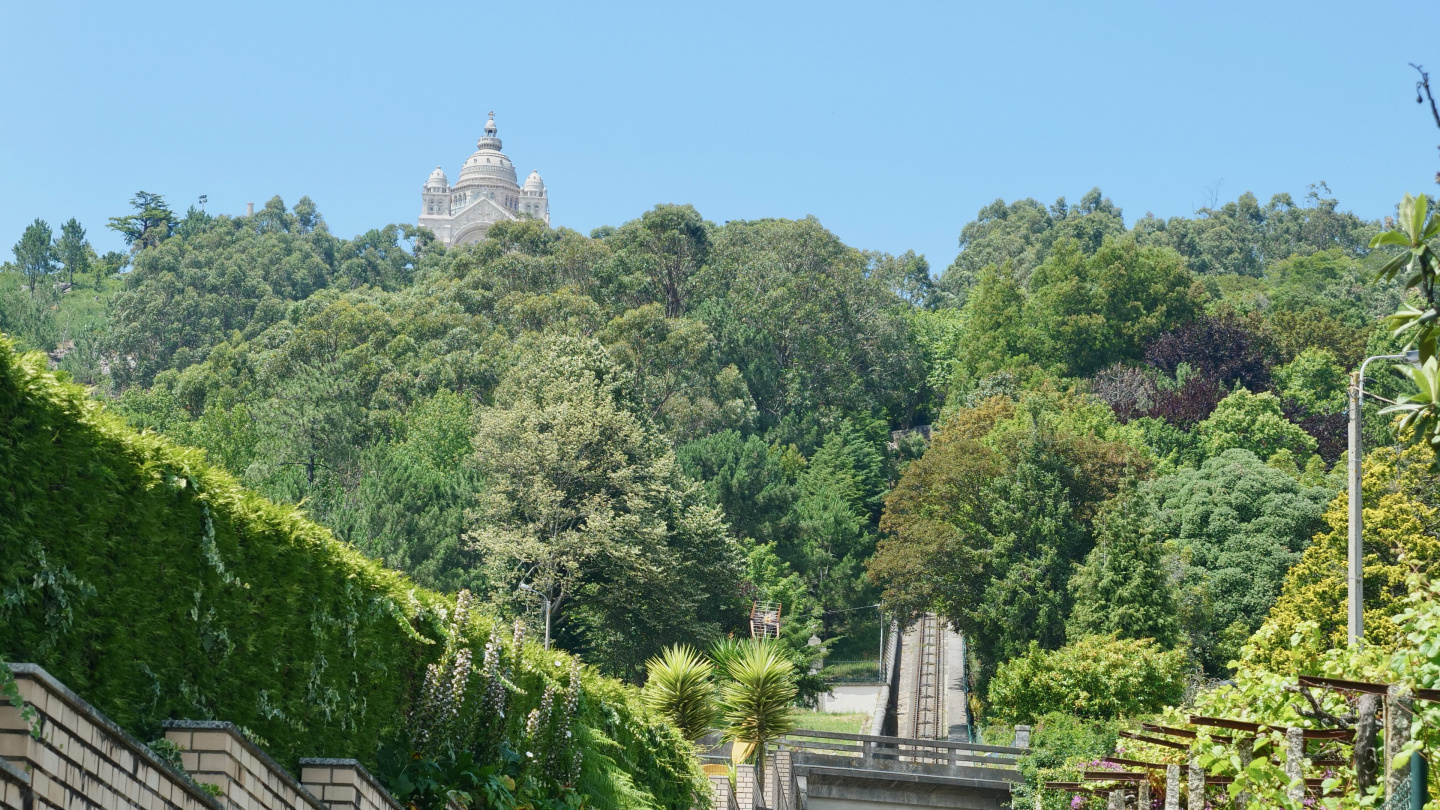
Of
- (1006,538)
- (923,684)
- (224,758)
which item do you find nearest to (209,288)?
(923,684)

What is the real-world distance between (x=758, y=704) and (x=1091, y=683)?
12.9 m

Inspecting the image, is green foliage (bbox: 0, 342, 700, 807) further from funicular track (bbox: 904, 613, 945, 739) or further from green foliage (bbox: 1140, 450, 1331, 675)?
funicular track (bbox: 904, 613, 945, 739)

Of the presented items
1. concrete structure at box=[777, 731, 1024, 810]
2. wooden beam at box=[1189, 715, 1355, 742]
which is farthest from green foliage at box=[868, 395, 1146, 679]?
wooden beam at box=[1189, 715, 1355, 742]

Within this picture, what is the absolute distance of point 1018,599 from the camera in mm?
46250

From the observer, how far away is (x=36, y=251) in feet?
442

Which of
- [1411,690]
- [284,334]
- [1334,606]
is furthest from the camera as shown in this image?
[284,334]

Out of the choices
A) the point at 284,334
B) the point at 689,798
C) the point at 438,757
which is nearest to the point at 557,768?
the point at 438,757

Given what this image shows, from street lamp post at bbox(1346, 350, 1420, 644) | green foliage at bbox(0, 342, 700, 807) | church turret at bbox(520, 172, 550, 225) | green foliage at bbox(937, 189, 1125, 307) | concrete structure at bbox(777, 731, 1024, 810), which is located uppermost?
church turret at bbox(520, 172, 550, 225)

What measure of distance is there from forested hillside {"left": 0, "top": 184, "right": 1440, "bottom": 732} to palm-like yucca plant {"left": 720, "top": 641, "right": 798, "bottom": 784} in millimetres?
8889

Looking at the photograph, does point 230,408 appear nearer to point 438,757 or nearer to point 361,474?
point 361,474

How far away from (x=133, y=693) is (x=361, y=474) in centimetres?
5153

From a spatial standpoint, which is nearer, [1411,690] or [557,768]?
[1411,690]

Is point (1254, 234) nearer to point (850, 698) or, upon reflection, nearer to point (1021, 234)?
point (1021, 234)

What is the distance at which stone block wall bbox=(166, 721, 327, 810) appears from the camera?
305 inches
